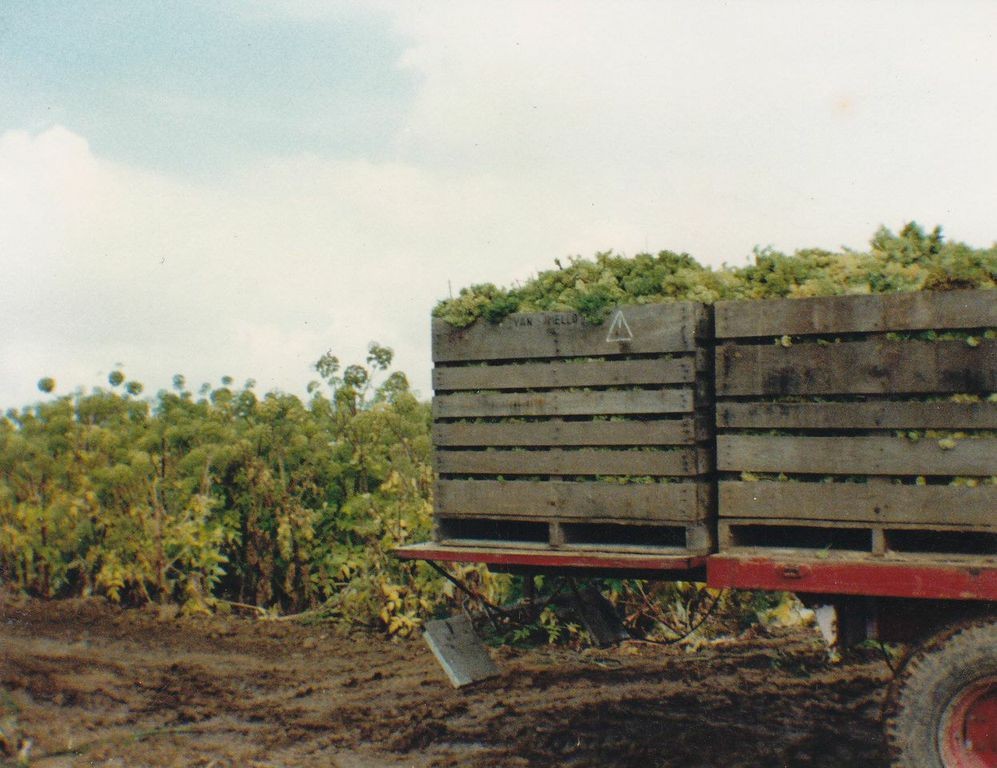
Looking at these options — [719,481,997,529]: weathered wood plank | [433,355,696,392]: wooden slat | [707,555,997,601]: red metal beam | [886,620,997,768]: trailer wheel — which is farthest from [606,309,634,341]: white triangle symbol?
[886,620,997,768]: trailer wheel

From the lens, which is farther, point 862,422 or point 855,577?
point 862,422

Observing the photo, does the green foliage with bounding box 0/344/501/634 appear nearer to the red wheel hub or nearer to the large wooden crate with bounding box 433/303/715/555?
the large wooden crate with bounding box 433/303/715/555

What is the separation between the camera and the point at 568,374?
4.49m

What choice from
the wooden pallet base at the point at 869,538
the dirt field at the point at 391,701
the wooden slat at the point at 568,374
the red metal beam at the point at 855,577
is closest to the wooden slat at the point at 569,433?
the wooden slat at the point at 568,374

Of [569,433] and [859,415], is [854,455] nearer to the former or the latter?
[859,415]

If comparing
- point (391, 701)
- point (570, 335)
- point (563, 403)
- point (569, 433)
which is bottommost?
point (391, 701)

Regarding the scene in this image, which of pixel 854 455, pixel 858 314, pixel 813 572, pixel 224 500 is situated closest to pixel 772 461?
pixel 854 455

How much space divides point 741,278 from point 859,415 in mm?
881

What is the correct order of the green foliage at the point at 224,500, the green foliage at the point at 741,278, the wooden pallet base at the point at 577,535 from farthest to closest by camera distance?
the green foliage at the point at 224,500
the wooden pallet base at the point at 577,535
the green foliage at the point at 741,278

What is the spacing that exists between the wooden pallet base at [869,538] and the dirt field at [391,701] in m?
1.19

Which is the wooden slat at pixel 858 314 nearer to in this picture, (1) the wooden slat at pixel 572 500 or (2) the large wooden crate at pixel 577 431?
(2) the large wooden crate at pixel 577 431

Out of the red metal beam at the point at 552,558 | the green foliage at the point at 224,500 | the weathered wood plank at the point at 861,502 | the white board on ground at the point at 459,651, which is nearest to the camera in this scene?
the weathered wood plank at the point at 861,502

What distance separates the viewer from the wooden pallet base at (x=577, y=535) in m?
4.18

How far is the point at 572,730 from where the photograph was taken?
511 centimetres
